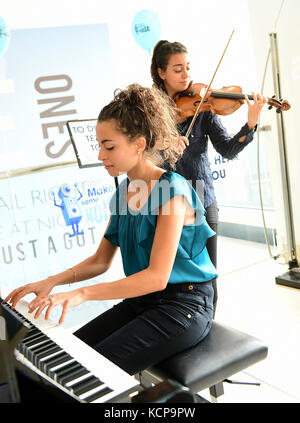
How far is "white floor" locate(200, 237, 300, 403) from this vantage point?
204 centimetres

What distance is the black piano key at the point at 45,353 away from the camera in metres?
1.09

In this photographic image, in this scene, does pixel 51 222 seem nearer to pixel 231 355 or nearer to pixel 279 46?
pixel 231 355

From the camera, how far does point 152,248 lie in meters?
1.39

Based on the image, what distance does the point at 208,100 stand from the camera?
2.52 metres

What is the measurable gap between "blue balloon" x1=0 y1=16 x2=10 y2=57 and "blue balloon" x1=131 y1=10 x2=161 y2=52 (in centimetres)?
80

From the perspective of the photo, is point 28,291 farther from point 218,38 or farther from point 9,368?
point 218,38

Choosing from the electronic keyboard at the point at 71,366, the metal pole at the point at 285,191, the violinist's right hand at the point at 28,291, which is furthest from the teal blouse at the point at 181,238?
the metal pole at the point at 285,191

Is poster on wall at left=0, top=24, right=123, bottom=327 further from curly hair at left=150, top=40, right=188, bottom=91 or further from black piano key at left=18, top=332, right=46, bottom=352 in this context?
black piano key at left=18, top=332, right=46, bottom=352

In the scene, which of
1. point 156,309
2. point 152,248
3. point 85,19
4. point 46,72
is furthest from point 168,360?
point 85,19

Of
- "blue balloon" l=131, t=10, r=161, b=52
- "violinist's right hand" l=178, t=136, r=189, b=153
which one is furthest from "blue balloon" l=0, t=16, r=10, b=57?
"violinist's right hand" l=178, t=136, r=189, b=153

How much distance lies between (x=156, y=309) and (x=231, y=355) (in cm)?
26

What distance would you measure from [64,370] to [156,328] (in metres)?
0.43

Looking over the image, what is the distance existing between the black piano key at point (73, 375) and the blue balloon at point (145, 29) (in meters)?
2.39

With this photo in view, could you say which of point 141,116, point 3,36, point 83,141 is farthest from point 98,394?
point 3,36
